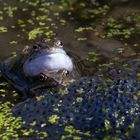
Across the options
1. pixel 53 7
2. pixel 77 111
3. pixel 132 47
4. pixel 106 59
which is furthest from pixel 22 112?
pixel 53 7

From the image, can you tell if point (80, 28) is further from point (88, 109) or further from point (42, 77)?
point (88, 109)

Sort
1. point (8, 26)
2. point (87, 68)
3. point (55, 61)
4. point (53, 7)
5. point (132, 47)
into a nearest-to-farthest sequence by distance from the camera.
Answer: point (55, 61)
point (87, 68)
point (132, 47)
point (8, 26)
point (53, 7)

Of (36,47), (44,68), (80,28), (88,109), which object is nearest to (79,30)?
(80,28)

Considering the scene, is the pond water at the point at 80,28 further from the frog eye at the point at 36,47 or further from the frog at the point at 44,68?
the frog eye at the point at 36,47

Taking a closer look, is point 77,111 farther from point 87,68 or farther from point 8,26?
point 8,26

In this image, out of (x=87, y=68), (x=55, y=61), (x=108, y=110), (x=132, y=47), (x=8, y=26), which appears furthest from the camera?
(x=8, y=26)

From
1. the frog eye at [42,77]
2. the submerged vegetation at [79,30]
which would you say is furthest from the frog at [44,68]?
the submerged vegetation at [79,30]
